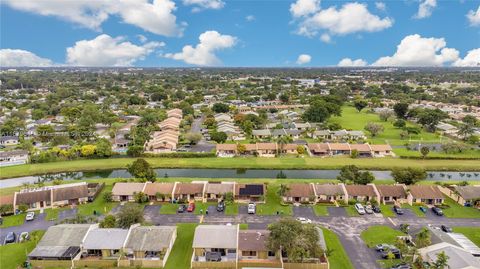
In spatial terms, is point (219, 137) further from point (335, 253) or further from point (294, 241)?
point (294, 241)

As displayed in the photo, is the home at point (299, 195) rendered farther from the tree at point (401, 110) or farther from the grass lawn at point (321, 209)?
the tree at point (401, 110)

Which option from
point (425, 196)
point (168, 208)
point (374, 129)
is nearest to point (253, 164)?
point (168, 208)

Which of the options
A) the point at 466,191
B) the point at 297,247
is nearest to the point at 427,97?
the point at 466,191

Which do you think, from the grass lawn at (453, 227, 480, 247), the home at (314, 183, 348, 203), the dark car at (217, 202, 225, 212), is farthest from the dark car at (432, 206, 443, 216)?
the dark car at (217, 202, 225, 212)

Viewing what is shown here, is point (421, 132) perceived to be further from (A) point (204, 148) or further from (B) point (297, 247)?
(B) point (297, 247)

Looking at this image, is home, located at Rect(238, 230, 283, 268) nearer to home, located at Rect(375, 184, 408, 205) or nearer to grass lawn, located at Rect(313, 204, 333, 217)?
grass lawn, located at Rect(313, 204, 333, 217)
